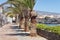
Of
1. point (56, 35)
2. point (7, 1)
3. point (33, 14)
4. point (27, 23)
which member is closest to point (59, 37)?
point (56, 35)

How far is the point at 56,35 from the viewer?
16297 millimetres

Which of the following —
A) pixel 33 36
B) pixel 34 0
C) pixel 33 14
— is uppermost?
pixel 34 0

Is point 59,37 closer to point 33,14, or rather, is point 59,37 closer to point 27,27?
point 33,14

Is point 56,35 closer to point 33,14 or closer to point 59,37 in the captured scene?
point 59,37

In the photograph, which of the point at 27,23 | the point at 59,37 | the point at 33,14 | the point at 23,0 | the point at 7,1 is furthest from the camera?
the point at 27,23

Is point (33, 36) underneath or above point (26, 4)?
underneath

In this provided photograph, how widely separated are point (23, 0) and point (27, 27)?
727 centimetres

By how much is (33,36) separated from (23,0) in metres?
4.45

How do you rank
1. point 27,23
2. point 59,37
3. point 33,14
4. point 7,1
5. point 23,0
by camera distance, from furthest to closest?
point 27,23 → point 7,1 → point 23,0 → point 33,14 → point 59,37

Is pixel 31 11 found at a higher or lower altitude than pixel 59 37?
higher

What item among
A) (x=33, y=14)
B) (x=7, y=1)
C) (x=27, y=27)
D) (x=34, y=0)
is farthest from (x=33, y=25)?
(x=27, y=27)

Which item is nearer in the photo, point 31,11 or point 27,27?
point 31,11

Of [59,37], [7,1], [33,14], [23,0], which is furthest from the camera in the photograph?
[7,1]

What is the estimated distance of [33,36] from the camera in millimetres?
25531
